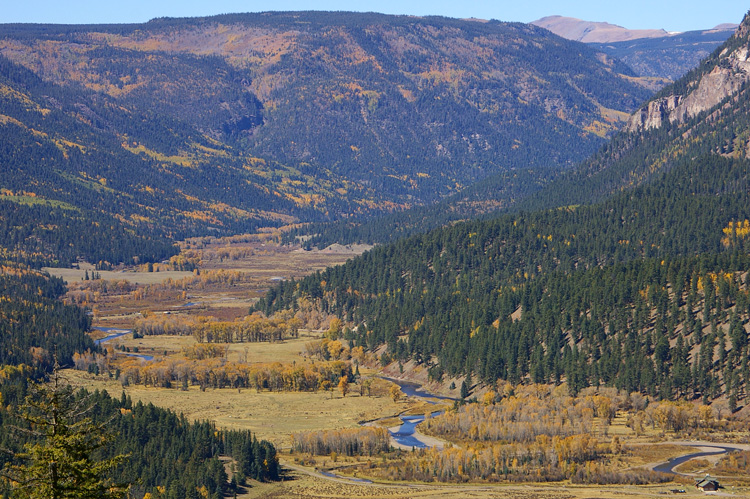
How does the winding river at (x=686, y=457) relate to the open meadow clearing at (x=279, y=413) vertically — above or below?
below

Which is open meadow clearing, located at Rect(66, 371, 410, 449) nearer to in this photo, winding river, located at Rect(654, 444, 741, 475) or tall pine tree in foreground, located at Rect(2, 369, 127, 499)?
winding river, located at Rect(654, 444, 741, 475)

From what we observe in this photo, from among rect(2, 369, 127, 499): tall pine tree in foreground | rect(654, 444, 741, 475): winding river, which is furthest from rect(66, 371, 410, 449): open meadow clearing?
rect(2, 369, 127, 499): tall pine tree in foreground

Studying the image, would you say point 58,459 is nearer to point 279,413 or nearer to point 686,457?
point 686,457

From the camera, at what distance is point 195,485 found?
13162 cm

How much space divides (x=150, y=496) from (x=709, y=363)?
10230 centimetres

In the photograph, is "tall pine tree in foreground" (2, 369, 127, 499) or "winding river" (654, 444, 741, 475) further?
"winding river" (654, 444, 741, 475)

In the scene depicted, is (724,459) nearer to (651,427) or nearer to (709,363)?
(651,427)

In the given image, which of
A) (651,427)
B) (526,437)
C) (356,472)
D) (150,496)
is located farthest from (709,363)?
(150,496)

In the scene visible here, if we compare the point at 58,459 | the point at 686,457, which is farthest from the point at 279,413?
the point at 58,459

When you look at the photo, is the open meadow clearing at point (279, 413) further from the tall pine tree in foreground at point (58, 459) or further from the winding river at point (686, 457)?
the tall pine tree in foreground at point (58, 459)

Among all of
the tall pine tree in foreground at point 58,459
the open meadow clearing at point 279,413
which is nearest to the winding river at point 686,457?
the open meadow clearing at point 279,413

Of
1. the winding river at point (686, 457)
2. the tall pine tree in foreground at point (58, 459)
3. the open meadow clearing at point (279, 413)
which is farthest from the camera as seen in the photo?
the open meadow clearing at point (279, 413)

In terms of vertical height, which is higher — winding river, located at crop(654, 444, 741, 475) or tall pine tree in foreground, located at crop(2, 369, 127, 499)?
tall pine tree in foreground, located at crop(2, 369, 127, 499)

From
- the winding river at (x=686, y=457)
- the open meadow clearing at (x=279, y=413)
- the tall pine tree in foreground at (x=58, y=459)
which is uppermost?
the tall pine tree in foreground at (x=58, y=459)
